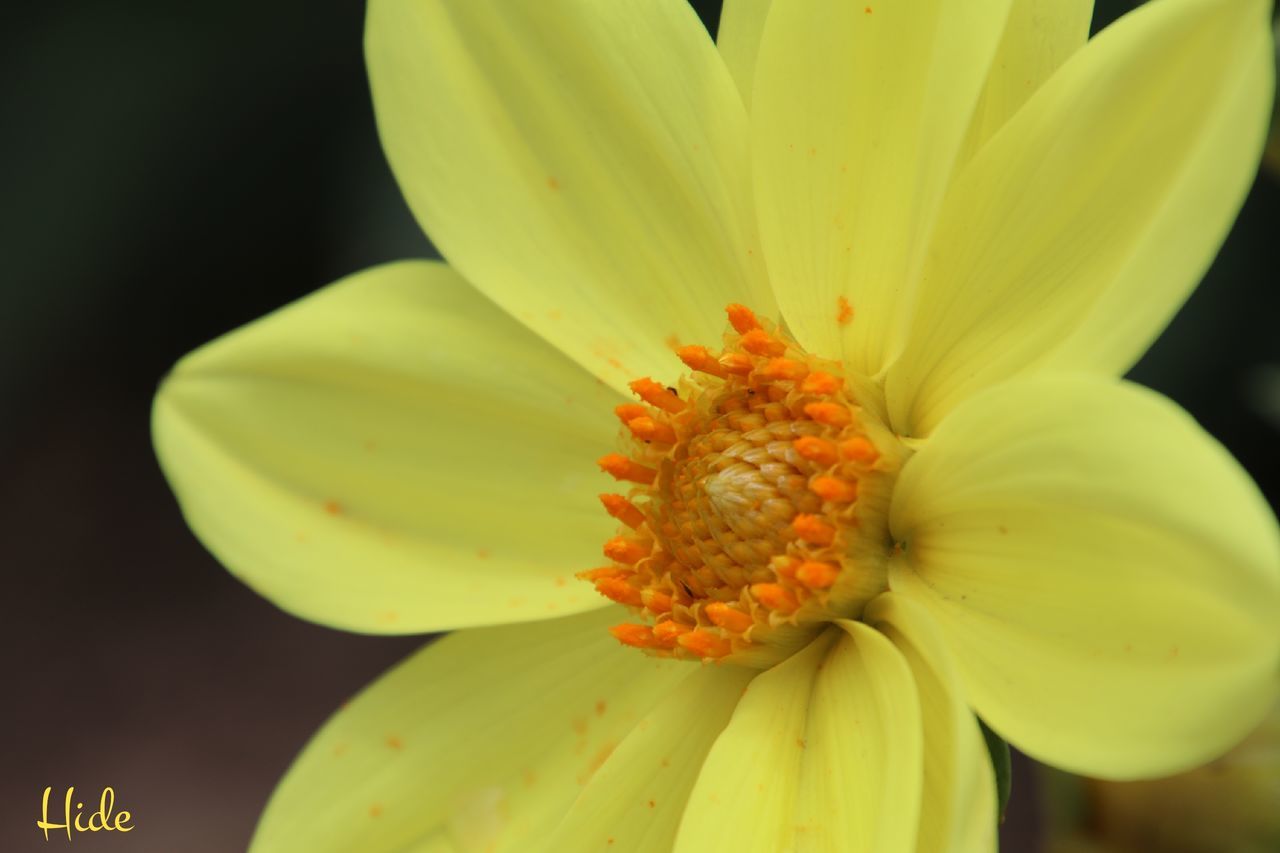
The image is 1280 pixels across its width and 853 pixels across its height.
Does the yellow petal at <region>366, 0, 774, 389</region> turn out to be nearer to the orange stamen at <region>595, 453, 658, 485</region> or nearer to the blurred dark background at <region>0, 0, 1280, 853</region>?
the orange stamen at <region>595, 453, 658, 485</region>

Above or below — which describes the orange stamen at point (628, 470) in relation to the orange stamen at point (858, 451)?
below

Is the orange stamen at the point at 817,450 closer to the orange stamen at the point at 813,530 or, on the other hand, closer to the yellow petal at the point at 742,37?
the orange stamen at the point at 813,530

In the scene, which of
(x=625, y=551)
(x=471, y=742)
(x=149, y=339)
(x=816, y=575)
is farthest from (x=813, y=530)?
(x=149, y=339)

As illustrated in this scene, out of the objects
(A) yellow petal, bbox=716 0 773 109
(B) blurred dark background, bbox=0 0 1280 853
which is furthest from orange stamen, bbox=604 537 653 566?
(B) blurred dark background, bbox=0 0 1280 853

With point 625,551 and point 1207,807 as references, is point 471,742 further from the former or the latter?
point 1207,807

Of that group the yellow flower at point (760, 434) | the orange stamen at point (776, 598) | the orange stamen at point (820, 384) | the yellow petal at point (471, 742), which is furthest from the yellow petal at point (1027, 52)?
the yellow petal at point (471, 742)

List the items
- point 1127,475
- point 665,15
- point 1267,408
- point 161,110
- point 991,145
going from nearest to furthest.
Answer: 1. point 1127,475
2. point 991,145
3. point 665,15
4. point 1267,408
5. point 161,110

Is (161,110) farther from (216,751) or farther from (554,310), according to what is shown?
(554,310)

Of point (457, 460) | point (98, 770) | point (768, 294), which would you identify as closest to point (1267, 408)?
point (768, 294)
